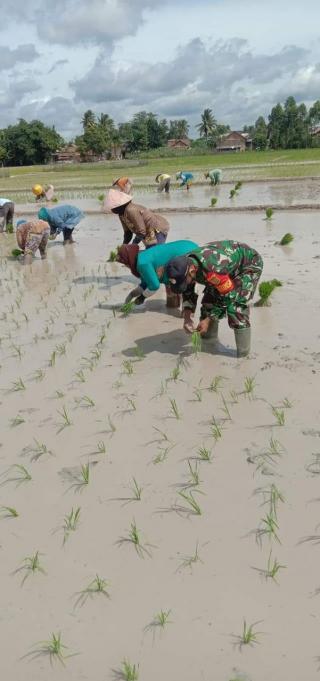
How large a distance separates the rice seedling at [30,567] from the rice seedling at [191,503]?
0.60 meters

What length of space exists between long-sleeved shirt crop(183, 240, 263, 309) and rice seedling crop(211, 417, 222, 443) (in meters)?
0.96

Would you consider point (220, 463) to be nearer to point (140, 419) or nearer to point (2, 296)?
point (140, 419)

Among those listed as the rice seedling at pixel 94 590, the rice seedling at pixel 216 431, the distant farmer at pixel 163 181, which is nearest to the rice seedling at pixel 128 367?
the rice seedling at pixel 216 431

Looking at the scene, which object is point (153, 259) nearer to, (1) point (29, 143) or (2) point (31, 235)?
(2) point (31, 235)

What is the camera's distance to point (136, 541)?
80.3 inches

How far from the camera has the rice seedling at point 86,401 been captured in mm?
3223

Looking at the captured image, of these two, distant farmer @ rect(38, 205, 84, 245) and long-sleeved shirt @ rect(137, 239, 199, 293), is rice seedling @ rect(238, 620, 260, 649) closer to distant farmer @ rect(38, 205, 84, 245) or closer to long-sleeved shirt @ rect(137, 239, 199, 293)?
long-sleeved shirt @ rect(137, 239, 199, 293)

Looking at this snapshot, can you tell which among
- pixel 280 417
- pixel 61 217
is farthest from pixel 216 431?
pixel 61 217

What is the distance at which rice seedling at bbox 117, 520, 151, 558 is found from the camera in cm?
200

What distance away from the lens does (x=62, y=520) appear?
7.28 feet

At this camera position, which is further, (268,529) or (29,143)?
(29,143)

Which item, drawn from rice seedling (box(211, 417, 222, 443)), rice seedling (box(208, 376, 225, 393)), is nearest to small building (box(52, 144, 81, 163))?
rice seedling (box(208, 376, 225, 393))

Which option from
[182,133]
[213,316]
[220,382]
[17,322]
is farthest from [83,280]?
[182,133]

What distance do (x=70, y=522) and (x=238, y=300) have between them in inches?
79.0
